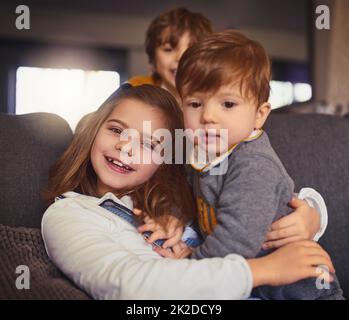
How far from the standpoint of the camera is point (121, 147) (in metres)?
0.87

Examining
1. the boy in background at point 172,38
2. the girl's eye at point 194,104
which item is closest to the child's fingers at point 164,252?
the girl's eye at point 194,104

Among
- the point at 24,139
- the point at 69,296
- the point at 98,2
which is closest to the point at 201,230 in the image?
the point at 69,296

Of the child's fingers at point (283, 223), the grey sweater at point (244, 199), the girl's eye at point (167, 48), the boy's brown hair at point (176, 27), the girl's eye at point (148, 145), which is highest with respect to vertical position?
the boy's brown hair at point (176, 27)

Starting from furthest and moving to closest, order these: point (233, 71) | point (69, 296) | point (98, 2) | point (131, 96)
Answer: point (98, 2) < point (131, 96) < point (233, 71) < point (69, 296)

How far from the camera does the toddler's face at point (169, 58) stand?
5.45ft

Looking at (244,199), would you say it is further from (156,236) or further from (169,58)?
(169,58)

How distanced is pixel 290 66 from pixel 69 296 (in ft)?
18.3

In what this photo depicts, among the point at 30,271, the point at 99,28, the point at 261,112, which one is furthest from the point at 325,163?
the point at 99,28

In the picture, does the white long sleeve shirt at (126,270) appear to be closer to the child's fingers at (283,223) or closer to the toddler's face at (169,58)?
the child's fingers at (283,223)

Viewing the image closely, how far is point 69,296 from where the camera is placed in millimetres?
662

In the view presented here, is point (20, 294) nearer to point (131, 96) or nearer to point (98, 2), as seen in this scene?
point (131, 96)

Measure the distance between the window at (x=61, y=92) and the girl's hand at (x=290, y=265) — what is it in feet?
10.7

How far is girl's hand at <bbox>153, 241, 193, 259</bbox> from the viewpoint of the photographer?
2.67 feet

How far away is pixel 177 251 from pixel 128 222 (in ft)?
0.36
